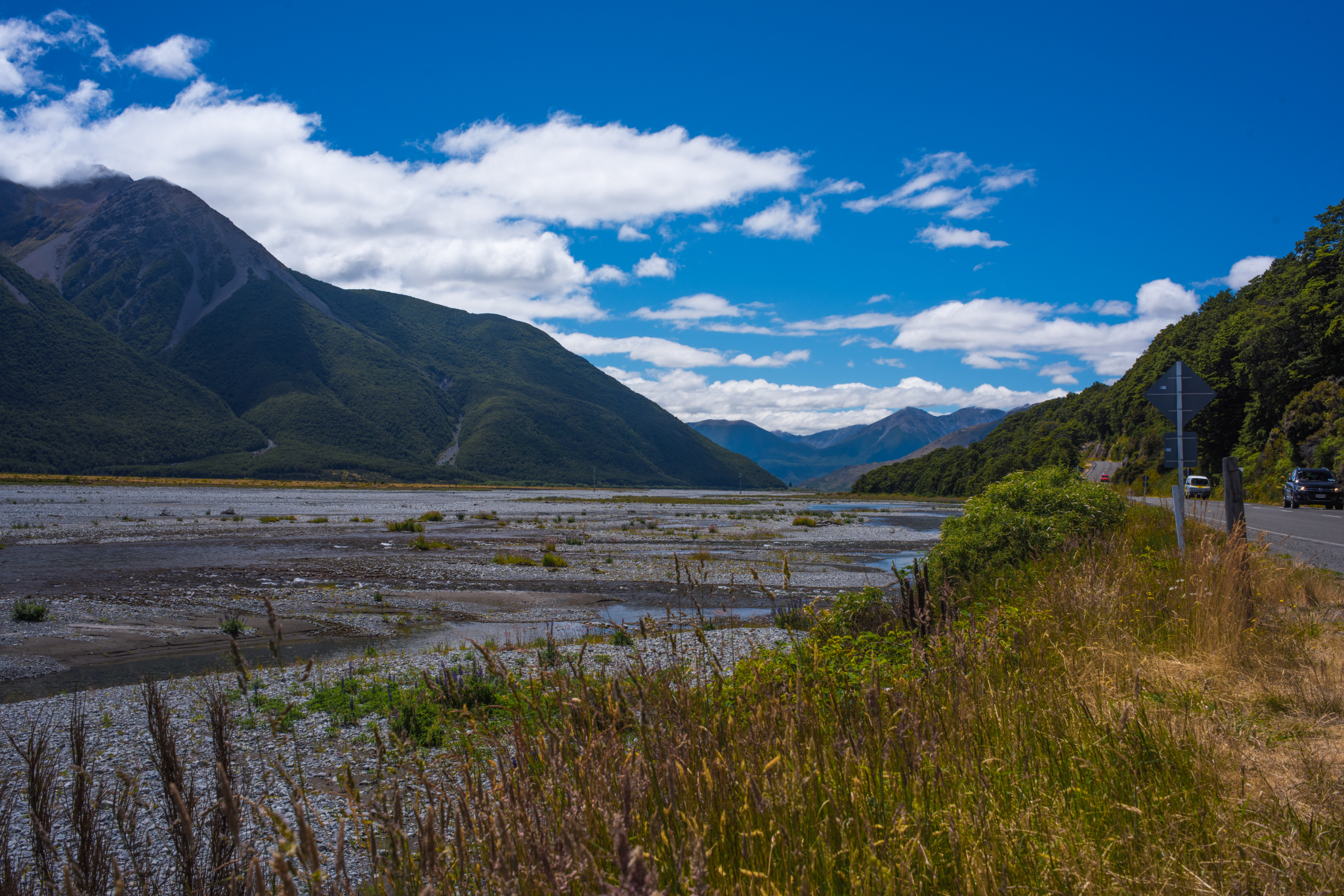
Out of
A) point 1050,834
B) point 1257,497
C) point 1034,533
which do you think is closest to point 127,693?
point 1050,834

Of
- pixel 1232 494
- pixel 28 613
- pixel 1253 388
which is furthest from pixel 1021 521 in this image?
pixel 1253 388

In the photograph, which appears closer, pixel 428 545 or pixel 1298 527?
pixel 1298 527

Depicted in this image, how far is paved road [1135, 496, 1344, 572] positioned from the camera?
43.4 ft

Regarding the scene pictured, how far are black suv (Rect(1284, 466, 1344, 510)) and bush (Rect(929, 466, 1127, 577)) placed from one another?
2696 centimetres

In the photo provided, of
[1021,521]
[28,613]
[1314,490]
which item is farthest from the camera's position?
[1314,490]

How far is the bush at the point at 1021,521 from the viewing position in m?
12.1

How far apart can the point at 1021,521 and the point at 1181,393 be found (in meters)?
3.10

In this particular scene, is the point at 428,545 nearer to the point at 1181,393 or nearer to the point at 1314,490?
the point at 1181,393

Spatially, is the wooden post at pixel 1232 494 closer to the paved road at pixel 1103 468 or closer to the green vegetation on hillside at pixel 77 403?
the paved road at pixel 1103 468

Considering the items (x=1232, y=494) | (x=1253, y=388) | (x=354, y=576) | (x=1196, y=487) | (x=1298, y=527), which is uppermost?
(x=1253, y=388)

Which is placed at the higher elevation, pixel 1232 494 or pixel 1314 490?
pixel 1232 494

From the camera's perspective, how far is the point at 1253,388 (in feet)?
192

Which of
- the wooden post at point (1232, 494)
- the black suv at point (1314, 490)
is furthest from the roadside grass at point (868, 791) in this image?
the black suv at point (1314, 490)

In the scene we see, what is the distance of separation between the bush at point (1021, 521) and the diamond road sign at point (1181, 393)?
70.9 inches
